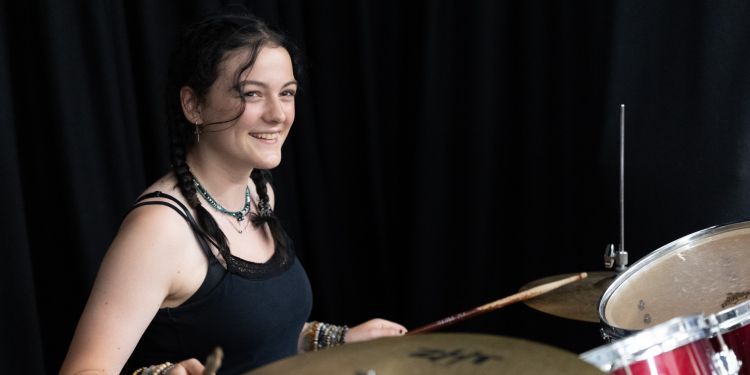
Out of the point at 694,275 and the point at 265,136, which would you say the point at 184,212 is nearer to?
the point at 265,136

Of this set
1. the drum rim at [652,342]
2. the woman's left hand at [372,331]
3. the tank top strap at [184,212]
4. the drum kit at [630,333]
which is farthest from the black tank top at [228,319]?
the drum rim at [652,342]

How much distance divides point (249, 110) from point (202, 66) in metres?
0.10

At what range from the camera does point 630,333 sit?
122 centimetres

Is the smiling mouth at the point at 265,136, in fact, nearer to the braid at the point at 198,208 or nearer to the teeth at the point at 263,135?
the teeth at the point at 263,135

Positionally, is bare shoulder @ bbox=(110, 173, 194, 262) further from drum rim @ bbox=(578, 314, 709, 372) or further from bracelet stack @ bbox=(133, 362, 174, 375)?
drum rim @ bbox=(578, 314, 709, 372)

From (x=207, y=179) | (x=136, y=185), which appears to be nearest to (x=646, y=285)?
(x=207, y=179)

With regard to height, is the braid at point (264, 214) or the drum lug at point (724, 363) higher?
the braid at point (264, 214)

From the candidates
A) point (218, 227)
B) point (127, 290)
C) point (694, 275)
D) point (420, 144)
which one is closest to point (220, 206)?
point (218, 227)

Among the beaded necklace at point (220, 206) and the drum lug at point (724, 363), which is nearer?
the drum lug at point (724, 363)

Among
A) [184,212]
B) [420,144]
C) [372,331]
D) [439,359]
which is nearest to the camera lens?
[439,359]

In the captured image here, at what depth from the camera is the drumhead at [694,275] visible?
149 cm

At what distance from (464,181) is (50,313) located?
1185 mm

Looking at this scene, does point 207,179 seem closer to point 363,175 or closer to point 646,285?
point 646,285

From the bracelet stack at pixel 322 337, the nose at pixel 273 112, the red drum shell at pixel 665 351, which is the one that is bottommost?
the bracelet stack at pixel 322 337
